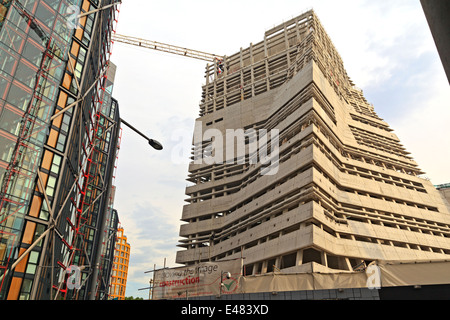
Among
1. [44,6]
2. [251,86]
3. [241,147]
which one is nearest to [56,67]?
[44,6]

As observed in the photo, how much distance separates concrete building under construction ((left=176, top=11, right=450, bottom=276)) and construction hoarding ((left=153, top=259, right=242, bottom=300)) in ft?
32.8

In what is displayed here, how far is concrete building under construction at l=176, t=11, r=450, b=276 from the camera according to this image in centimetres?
4594

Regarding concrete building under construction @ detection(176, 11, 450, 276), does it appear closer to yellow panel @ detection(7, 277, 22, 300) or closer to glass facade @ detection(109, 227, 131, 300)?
yellow panel @ detection(7, 277, 22, 300)

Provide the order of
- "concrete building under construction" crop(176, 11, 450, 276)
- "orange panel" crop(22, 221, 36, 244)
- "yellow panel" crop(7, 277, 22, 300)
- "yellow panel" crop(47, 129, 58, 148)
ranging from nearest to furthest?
"yellow panel" crop(7, 277, 22, 300), "orange panel" crop(22, 221, 36, 244), "yellow panel" crop(47, 129, 58, 148), "concrete building under construction" crop(176, 11, 450, 276)

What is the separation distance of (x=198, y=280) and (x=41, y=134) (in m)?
22.9

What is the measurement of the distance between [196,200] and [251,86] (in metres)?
31.0

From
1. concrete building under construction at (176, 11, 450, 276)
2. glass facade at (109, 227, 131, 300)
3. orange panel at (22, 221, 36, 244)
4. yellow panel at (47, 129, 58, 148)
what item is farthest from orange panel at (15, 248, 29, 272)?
glass facade at (109, 227, 131, 300)

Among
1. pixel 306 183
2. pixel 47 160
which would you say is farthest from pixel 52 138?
pixel 306 183

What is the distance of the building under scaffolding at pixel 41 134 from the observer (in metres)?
24.3

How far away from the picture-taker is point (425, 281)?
23.8m

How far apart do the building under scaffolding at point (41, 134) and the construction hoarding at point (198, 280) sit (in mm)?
11351

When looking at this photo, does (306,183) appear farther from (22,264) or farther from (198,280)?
(22,264)

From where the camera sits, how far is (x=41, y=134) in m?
29.1
